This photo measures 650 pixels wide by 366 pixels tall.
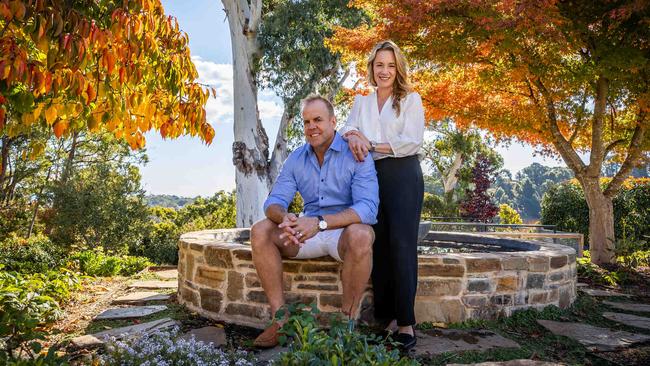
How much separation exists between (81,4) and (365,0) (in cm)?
540

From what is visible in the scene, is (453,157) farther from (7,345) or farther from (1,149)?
(7,345)

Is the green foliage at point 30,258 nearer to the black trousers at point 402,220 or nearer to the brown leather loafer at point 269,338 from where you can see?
the brown leather loafer at point 269,338

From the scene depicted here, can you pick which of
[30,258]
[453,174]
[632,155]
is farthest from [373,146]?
[453,174]

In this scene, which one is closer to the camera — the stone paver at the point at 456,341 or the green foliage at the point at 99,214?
the stone paver at the point at 456,341

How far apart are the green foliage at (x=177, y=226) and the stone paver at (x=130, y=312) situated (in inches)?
230

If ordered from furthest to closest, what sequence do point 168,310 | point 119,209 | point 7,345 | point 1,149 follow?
point 1,149
point 119,209
point 168,310
point 7,345

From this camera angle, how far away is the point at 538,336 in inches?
127

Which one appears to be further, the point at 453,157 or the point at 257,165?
the point at 453,157

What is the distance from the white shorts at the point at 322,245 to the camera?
288 centimetres

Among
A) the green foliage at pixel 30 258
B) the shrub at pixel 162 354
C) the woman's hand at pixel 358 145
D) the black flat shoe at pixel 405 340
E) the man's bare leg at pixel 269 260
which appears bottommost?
the green foliage at pixel 30 258

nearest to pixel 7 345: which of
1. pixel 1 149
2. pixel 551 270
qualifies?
pixel 551 270

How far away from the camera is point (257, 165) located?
922cm

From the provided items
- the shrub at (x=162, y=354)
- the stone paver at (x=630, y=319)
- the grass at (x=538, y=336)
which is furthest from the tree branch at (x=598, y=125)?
the shrub at (x=162, y=354)

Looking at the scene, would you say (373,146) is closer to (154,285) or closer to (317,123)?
→ (317,123)
